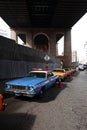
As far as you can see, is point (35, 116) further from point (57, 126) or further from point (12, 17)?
point (12, 17)

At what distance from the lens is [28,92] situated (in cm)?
1128

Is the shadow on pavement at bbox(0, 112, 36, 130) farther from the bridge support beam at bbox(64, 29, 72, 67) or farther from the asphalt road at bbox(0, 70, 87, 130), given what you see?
the bridge support beam at bbox(64, 29, 72, 67)

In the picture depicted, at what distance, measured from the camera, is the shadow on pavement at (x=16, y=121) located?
6.94m

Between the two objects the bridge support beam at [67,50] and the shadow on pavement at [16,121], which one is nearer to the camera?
the shadow on pavement at [16,121]

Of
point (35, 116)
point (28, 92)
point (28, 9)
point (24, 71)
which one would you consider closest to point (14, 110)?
point (35, 116)

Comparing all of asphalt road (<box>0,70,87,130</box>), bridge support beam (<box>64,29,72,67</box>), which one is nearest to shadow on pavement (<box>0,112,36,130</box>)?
asphalt road (<box>0,70,87,130</box>)

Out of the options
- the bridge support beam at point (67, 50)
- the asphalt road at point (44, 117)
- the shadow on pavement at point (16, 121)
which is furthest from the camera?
the bridge support beam at point (67, 50)

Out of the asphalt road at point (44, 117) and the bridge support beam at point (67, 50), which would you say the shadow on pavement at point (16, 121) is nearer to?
the asphalt road at point (44, 117)

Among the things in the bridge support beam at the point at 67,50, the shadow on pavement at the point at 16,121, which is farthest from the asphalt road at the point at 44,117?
the bridge support beam at the point at 67,50

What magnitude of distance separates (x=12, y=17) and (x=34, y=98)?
57.6 metres

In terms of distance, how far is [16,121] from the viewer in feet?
25.0

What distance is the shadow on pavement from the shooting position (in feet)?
22.8

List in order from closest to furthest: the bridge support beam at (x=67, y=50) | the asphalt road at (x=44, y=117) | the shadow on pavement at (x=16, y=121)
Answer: the shadow on pavement at (x=16, y=121) → the asphalt road at (x=44, y=117) → the bridge support beam at (x=67, y=50)

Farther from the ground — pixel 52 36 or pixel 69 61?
pixel 52 36
